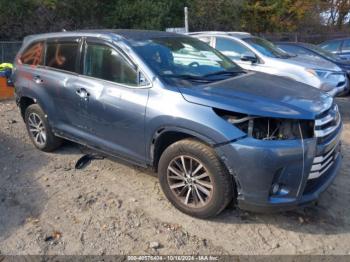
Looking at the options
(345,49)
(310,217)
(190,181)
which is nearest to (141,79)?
(190,181)

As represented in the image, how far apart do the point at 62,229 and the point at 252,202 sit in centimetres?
181

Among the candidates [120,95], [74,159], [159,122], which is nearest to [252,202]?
[159,122]

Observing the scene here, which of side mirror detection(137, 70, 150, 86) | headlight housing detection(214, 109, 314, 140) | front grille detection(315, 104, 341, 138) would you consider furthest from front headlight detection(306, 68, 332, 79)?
side mirror detection(137, 70, 150, 86)

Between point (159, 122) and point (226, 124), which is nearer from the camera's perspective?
point (226, 124)

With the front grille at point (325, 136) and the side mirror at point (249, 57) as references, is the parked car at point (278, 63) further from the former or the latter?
the front grille at point (325, 136)

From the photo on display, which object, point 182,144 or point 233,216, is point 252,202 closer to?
point 233,216

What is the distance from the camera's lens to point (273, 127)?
11.0 feet

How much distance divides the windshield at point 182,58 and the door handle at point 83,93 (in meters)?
0.79

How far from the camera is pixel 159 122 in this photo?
12.2 feet

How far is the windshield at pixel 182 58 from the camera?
13.2 feet

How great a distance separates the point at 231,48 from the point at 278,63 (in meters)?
1.10

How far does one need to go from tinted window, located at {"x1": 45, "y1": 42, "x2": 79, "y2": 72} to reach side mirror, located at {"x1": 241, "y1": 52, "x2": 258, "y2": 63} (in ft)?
13.5

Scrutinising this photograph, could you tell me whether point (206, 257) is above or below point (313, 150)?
below

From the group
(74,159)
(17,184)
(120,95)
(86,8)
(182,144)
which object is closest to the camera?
(182,144)
